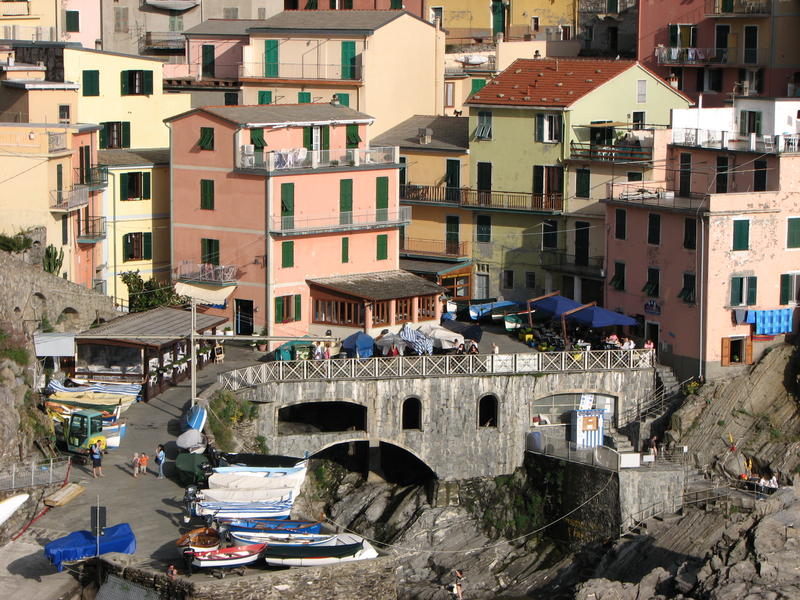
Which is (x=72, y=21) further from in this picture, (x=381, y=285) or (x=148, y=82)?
(x=381, y=285)

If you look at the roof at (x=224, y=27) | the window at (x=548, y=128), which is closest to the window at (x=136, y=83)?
the roof at (x=224, y=27)

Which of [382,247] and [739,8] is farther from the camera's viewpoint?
[739,8]

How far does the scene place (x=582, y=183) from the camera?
309 ft

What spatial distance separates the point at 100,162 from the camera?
91125 millimetres

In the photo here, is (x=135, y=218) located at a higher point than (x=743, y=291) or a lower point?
higher

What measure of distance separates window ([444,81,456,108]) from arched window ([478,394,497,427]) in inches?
1239

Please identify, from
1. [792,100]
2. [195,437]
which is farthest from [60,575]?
[792,100]

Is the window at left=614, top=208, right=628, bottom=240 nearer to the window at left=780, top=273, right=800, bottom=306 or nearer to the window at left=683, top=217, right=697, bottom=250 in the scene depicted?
the window at left=683, top=217, right=697, bottom=250

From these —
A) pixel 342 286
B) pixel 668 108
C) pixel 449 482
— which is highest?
pixel 668 108

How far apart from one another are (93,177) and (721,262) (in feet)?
91.9

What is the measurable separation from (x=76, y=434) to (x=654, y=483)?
22.9m

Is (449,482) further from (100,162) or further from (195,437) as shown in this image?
(100,162)

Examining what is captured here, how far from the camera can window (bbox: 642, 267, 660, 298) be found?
86438mm

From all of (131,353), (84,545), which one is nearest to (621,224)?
(131,353)
